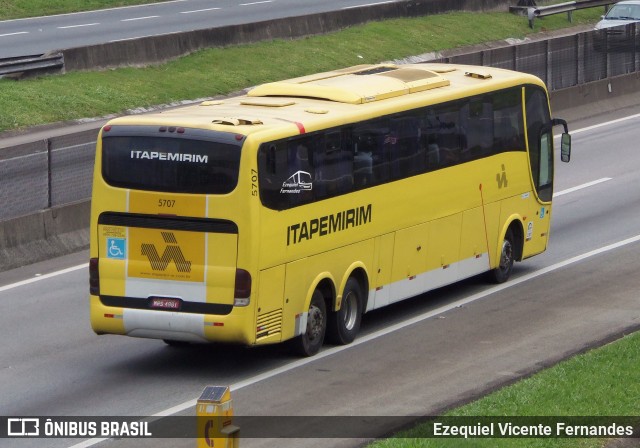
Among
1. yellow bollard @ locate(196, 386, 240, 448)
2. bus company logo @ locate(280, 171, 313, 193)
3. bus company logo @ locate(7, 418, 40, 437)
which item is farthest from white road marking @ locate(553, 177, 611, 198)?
yellow bollard @ locate(196, 386, 240, 448)

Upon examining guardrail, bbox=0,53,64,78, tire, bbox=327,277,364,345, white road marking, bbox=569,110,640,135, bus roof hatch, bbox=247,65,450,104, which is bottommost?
white road marking, bbox=569,110,640,135

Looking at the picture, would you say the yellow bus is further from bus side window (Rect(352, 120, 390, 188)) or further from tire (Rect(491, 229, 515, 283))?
tire (Rect(491, 229, 515, 283))

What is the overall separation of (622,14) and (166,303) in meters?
34.5

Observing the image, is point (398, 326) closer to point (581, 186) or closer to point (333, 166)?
point (333, 166)

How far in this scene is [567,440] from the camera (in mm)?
11820

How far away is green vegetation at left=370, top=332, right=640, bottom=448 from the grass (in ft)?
61.7

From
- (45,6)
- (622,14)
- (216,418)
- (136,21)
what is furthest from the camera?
(45,6)

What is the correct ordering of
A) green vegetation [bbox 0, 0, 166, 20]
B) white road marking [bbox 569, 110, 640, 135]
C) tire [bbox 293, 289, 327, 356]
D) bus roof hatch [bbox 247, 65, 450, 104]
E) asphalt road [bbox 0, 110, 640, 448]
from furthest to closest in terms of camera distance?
green vegetation [bbox 0, 0, 166, 20]
white road marking [bbox 569, 110, 640, 135]
bus roof hatch [bbox 247, 65, 450, 104]
tire [bbox 293, 289, 327, 356]
asphalt road [bbox 0, 110, 640, 448]

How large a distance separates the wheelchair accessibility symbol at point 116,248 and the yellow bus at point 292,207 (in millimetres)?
15

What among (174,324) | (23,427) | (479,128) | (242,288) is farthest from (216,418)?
(479,128)

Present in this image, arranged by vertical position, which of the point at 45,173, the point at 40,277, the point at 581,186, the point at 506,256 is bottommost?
the point at 581,186

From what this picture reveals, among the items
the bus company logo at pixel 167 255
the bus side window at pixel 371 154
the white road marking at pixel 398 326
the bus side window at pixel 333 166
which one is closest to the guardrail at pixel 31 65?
the white road marking at pixel 398 326

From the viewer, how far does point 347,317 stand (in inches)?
670

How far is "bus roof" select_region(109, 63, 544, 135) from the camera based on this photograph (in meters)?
15.6
